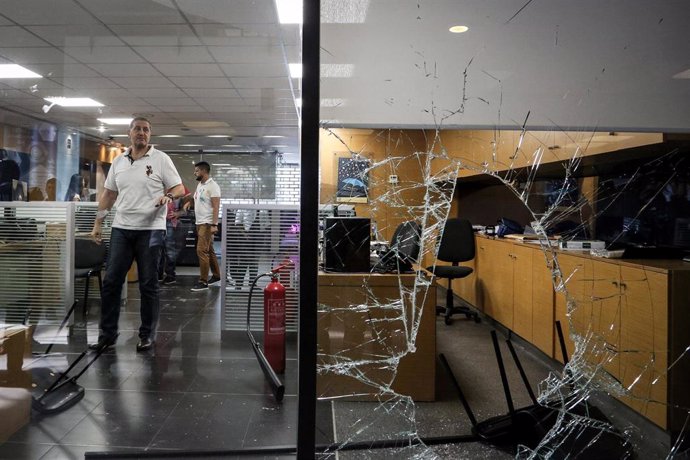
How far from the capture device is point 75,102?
2.10 metres

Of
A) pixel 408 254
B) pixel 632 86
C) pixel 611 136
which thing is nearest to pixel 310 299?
pixel 408 254

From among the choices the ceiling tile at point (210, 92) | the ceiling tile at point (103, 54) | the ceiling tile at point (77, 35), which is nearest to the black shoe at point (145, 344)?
the ceiling tile at point (210, 92)

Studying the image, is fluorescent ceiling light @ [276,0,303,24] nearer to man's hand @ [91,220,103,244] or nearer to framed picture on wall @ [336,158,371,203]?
framed picture on wall @ [336,158,371,203]

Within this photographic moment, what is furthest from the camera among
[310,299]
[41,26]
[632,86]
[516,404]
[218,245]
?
[41,26]

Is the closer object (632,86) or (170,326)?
Answer: (632,86)

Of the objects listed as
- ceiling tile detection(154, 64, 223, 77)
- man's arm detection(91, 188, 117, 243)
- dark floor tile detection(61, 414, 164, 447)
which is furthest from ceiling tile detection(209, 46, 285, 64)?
dark floor tile detection(61, 414, 164, 447)

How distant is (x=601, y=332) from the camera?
1.36m

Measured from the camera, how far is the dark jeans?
6.48 feet

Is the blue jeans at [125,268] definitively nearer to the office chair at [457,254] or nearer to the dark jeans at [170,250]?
the dark jeans at [170,250]

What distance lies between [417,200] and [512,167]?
0.40 meters

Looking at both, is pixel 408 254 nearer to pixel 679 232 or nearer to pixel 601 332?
pixel 601 332

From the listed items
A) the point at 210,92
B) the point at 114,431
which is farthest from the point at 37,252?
the point at 210,92

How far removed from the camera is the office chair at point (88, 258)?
1.89m

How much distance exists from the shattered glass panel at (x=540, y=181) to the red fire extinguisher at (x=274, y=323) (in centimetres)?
63
